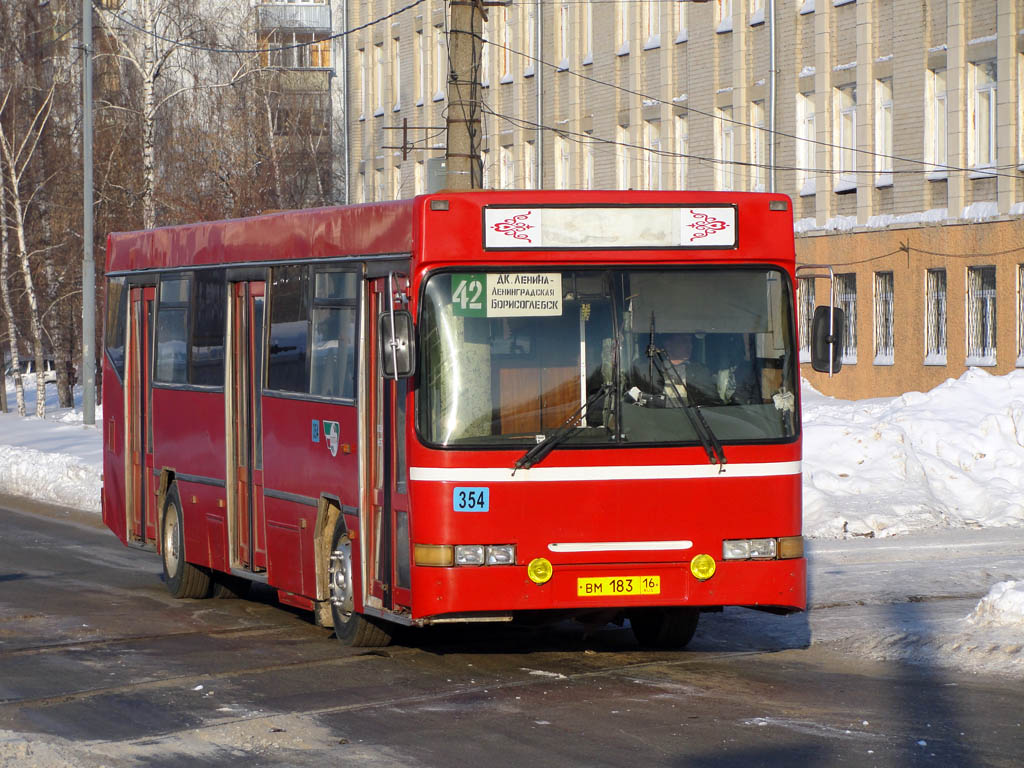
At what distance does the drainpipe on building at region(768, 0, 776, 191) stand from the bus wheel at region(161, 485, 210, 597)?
24.4 metres

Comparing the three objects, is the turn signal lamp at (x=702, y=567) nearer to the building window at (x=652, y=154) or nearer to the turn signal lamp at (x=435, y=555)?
the turn signal lamp at (x=435, y=555)

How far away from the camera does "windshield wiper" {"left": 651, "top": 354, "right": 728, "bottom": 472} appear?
33.9ft

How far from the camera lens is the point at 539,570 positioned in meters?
10.2

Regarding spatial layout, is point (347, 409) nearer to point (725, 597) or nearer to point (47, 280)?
point (725, 597)

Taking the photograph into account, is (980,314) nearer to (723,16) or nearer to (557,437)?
(723,16)

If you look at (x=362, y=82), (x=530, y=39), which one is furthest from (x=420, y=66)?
(x=530, y=39)

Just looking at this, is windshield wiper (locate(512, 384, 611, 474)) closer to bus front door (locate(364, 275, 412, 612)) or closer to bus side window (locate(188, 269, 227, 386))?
bus front door (locate(364, 275, 412, 612))

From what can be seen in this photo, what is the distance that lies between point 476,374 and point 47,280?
3962cm

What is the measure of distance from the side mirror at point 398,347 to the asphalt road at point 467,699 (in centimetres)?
169

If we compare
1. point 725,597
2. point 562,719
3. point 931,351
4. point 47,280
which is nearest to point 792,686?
Answer: point 725,597

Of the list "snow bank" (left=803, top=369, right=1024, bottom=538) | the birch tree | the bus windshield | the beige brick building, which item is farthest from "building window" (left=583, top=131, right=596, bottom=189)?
the bus windshield

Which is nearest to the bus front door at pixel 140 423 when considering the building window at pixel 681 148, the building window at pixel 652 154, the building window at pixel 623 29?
the building window at pixel 681 148

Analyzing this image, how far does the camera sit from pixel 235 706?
9.54 m

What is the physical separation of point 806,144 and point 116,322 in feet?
75.0
